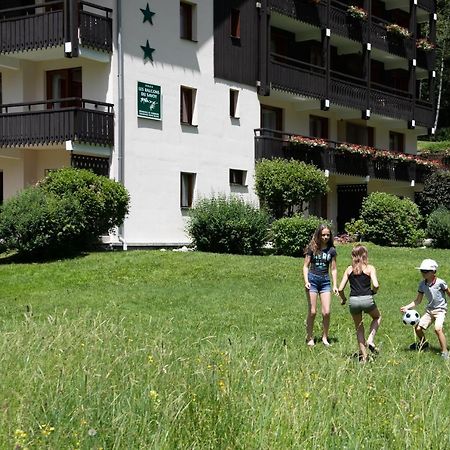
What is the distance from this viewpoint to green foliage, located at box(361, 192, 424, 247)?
104 ft

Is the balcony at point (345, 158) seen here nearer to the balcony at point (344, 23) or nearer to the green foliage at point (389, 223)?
the green foliage at point (389, 223)

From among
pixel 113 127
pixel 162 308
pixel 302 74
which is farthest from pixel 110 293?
pixel 302 74

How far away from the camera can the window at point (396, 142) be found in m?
43.2

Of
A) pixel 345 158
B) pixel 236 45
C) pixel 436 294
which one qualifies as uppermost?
pixel 236 45

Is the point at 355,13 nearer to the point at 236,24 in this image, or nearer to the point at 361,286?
the point at 236,24

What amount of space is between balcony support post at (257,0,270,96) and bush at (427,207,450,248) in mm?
7770

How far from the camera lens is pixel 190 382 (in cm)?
639

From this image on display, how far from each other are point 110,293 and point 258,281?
3991 millimetres

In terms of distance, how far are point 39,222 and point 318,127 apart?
18.3m

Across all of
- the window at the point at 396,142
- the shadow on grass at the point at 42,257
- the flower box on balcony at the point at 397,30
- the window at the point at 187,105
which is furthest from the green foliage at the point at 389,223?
the shadow on grass at the point at 42,257

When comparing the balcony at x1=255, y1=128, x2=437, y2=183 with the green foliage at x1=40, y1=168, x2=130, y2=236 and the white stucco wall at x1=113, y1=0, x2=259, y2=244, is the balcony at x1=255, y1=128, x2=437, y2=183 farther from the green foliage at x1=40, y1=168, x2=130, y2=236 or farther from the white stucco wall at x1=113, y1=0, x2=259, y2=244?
the green foliage at x1=40, y1=168, x2=130, y2=236

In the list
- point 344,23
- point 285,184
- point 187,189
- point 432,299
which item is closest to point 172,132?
point 187,189

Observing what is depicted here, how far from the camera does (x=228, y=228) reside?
2466 cm

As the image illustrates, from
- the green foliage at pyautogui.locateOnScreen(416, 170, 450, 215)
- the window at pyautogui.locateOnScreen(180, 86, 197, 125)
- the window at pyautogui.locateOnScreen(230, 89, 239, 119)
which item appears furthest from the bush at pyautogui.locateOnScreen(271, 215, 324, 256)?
the green foliage at pyautogui.locateOnScreen(416, 170, 450, 215)
